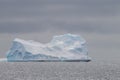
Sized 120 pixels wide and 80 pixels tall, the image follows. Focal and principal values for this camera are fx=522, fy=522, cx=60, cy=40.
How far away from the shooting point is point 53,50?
11756 cm

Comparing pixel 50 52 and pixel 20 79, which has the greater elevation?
pixel 50 52

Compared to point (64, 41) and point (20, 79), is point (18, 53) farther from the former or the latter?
point (20, 79)

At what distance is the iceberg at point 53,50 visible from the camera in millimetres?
110812

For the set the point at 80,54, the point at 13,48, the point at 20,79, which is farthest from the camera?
the point at 80,54

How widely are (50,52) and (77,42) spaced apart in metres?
6.48

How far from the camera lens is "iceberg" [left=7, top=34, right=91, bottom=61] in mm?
110812

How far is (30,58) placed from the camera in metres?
112

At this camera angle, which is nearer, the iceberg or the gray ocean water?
the gray ocean water

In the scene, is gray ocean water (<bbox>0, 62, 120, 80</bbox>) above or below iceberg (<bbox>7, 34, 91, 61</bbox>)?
below

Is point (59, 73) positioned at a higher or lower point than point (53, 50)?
lower

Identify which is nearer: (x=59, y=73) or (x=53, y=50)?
(x=59, y=73)

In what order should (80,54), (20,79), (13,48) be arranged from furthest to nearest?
(80,54), (13,48), (20,79)

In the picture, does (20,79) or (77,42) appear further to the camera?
(77,42)

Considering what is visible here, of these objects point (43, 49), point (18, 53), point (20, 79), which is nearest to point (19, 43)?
point (18, 53)
